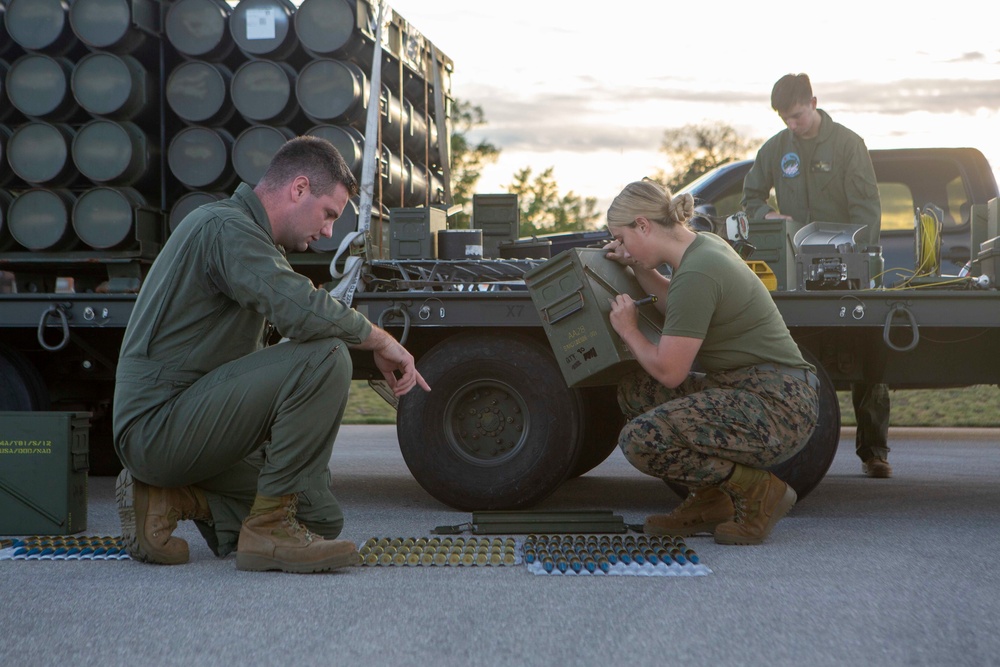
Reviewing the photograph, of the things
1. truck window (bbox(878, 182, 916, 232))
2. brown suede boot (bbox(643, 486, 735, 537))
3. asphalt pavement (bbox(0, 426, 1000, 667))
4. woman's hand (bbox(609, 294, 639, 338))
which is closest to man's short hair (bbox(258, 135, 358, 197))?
woman's hand (bbox(609, 294, 639, 338))

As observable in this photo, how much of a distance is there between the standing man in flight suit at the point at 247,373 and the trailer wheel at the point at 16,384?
7.68 feet

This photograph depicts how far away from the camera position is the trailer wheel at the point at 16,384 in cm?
590

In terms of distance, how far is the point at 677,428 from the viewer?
4.24 metres

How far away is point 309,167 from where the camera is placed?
3.84 m

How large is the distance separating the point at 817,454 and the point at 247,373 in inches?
102

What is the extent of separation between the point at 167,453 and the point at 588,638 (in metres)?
1.59

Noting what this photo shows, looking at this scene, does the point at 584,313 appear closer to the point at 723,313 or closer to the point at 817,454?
the point at 723,313

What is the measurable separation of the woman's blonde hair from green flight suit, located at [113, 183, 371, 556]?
1136 mm

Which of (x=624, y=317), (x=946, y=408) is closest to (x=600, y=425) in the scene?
(x=624, y=317)

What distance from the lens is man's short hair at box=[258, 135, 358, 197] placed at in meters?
3.84

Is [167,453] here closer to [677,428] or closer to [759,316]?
[677,428]

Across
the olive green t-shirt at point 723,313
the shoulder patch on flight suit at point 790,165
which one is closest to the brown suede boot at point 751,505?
the olive green t-shirt at point 723,313

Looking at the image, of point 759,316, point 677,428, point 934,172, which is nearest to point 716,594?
point 677,428

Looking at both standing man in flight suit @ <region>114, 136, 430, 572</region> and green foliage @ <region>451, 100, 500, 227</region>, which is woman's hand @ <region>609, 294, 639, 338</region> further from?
green foliage @ <region>451, 100, 500, 227</region>
